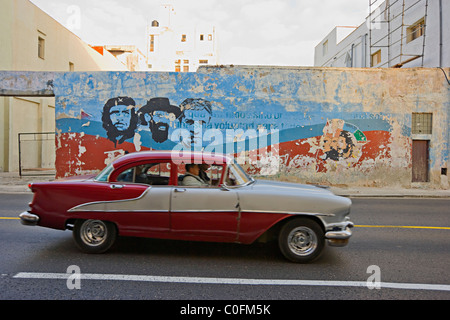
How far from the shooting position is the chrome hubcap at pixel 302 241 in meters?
4.62

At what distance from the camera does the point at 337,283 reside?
3971 mm

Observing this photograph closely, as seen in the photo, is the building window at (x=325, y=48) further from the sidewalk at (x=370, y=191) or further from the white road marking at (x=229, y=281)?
the white road marking at (x=229, y=281)

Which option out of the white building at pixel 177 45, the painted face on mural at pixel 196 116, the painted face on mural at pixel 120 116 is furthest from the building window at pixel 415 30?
the white building at pixel 177 45

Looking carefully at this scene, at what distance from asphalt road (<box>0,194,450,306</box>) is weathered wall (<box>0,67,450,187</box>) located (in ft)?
26.7

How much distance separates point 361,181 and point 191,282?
12.0m

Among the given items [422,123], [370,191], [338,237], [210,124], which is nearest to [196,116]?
[210,124]

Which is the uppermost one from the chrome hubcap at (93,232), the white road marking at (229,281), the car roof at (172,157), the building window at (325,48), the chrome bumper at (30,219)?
the building window at (325,48)

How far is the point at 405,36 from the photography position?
783 inches

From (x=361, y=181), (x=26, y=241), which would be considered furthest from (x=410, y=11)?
(x=26, y=241)

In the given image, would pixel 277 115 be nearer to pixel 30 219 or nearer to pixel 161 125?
pixel 161 125

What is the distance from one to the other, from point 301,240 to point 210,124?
10.1 m

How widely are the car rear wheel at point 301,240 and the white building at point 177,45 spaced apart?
5464cm

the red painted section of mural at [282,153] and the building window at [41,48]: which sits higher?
the building window at [41,48]
